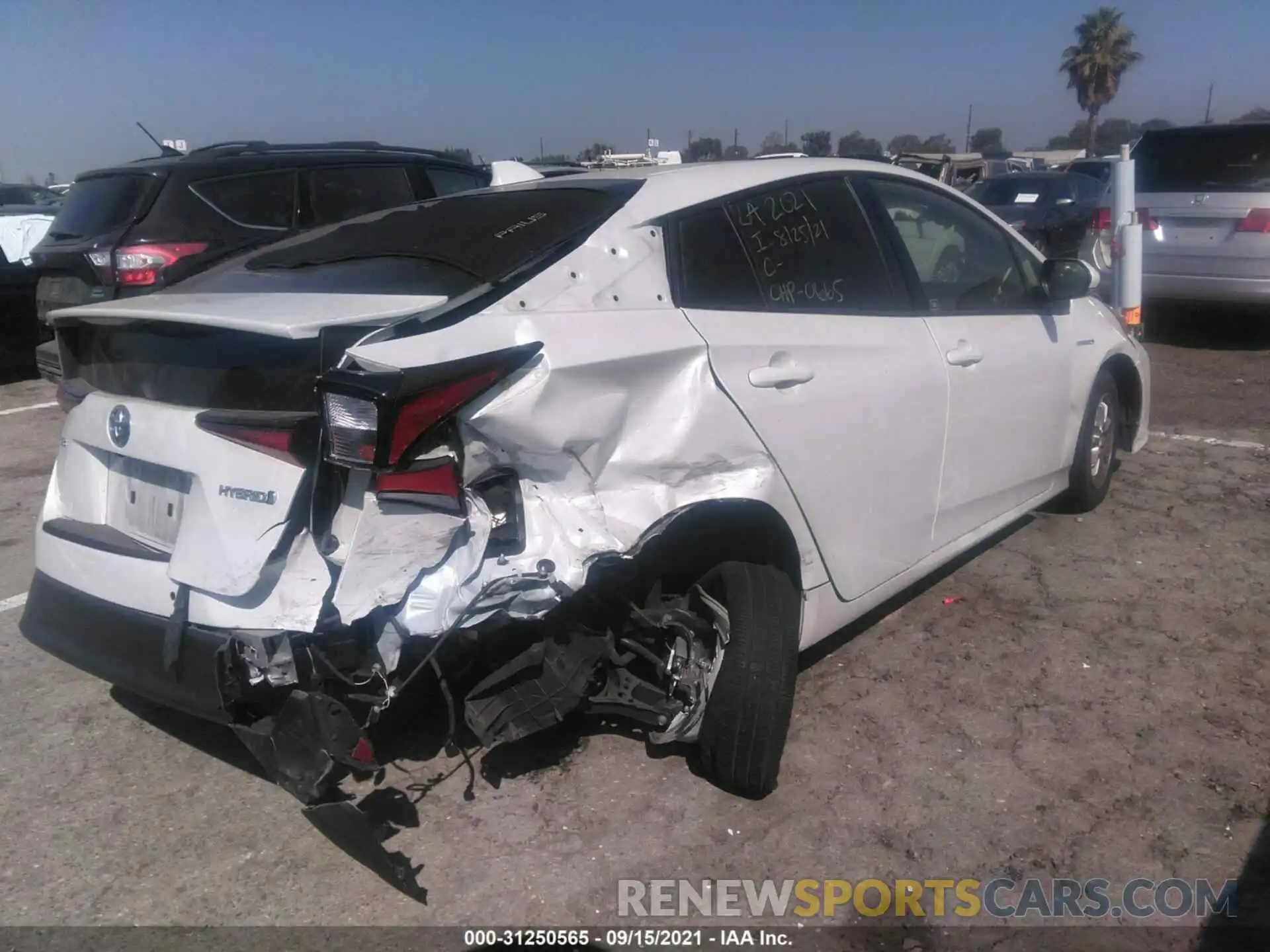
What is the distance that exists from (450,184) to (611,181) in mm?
5640

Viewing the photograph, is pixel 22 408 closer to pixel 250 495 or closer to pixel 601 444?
pixel 250 495

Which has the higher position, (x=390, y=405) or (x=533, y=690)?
(x=390, y=405)

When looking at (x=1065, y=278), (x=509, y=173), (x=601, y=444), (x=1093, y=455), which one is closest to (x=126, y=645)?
(x=601, y=444)

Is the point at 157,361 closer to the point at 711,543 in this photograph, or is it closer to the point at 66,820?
the point at 66,820

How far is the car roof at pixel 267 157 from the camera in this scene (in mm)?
7344

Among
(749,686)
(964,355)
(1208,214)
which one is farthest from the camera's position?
(1208,214)

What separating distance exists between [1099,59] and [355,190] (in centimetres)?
5992

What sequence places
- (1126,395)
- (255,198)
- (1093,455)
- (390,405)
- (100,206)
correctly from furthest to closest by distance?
(100,206), (255,198), (1126,395), (1093,455), (390,405)

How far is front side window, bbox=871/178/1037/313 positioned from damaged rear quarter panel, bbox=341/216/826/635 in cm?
127

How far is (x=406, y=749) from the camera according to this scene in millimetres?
3363

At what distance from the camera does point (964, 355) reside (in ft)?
12.7

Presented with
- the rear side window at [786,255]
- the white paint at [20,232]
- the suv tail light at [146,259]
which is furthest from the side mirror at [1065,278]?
the white paint at [20,232]

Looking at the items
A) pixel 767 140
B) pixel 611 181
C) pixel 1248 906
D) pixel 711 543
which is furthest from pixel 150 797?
pixel 767 140

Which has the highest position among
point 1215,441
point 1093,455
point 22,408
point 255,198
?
point 255,198
